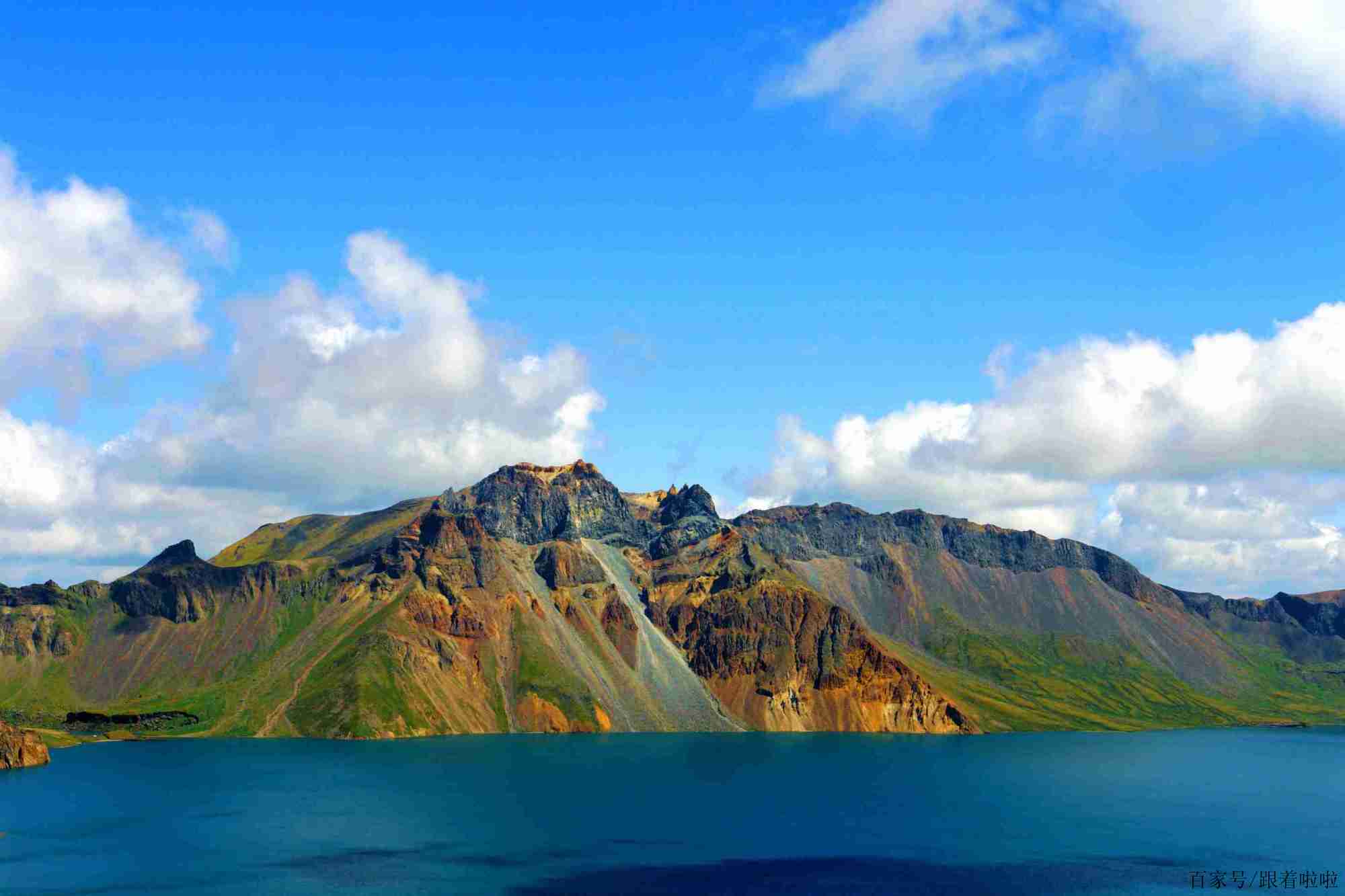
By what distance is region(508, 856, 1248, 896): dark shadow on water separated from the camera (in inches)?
6678

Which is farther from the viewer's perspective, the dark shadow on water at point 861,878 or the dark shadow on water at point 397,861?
the dark shadow on water at point 397,861

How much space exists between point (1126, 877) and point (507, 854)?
92.6 m

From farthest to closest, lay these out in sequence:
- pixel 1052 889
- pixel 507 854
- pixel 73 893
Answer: pixel 507 854 < pixel 1052 889 < pixel 73 893

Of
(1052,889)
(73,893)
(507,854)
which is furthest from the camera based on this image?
(507,854)

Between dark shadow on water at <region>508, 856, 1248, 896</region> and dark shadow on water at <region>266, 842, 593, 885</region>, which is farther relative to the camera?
dark shadow on water at <region>266, 842, 593, 885</region>

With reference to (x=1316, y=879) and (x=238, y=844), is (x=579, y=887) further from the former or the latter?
(x=1316, y=879)

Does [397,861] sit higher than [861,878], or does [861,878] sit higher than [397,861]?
[861,878]

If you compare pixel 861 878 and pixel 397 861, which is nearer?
pixel 861 878

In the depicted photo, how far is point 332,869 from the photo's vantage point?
18062 centimetres

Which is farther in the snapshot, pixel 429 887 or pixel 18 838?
pixel 18 838

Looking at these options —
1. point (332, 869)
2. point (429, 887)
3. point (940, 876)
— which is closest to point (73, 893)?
point (332, 869)

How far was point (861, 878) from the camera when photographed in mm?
178375

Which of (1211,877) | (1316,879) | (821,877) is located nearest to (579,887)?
(821,877)

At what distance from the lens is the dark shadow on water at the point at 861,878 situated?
557 ft
